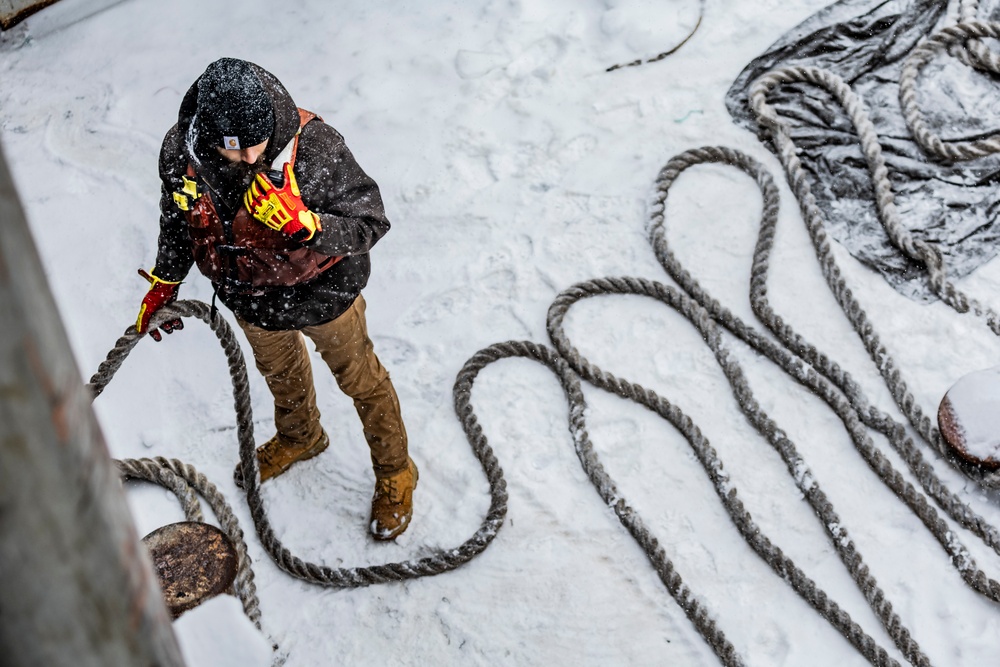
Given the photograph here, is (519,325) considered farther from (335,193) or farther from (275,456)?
(335,193)

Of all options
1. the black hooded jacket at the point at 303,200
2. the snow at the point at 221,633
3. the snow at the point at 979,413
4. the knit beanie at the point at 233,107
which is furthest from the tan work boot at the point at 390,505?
the snow at the point at 979,413

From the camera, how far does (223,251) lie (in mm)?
2768

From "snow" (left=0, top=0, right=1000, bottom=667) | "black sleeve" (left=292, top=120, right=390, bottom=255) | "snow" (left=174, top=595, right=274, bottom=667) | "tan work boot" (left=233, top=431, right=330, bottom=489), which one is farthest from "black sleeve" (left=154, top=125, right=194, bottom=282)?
"snow" (left=174, top=595, right=274, bottom=667)

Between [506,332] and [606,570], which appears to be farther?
[506,332]

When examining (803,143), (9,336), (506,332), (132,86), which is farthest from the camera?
(132,86)

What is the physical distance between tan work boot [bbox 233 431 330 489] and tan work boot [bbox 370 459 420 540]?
0.40 meters

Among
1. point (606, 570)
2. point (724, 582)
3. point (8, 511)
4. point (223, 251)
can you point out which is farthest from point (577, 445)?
point (8, 511)

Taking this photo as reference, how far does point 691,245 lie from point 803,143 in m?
0.90

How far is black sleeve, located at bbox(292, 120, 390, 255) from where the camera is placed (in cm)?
270

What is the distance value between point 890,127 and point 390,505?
3.18 metres

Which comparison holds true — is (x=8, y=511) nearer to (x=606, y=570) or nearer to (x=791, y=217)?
(x=606, y=570)

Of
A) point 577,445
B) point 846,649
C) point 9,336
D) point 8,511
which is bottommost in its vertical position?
point 846,649

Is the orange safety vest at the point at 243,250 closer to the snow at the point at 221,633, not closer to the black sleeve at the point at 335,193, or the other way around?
the black sleeve at the point at 335,193

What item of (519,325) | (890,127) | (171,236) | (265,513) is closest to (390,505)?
(265,513)
